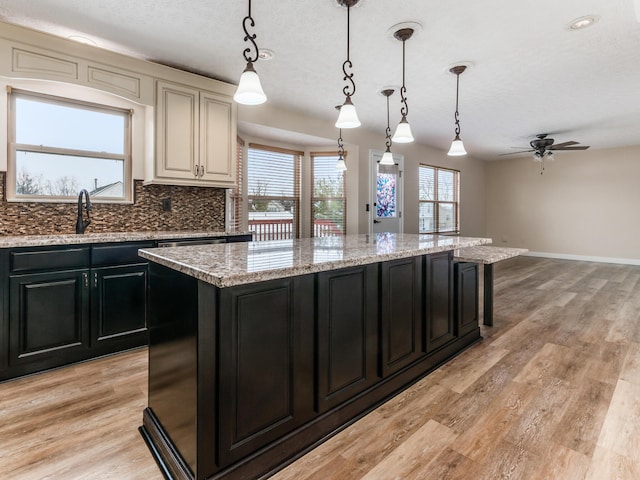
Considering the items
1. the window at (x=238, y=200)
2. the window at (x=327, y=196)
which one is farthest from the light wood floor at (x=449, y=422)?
the window at (x=327, y=196)

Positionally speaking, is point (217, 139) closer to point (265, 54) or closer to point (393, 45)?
point (265, 54)

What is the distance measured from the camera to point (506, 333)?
3.31 m

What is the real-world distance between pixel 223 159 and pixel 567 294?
4.86 meters

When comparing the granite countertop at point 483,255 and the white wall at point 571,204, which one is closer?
the granite countertop at point 483,255

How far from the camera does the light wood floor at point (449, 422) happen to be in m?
1.56

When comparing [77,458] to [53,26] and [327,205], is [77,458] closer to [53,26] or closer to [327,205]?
[53,26]

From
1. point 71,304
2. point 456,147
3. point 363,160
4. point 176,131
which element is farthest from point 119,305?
point 363,160

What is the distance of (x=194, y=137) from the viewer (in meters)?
3.41

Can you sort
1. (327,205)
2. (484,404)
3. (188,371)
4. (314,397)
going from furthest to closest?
(327,205) < (484,404) < (314,397) < (188,371)

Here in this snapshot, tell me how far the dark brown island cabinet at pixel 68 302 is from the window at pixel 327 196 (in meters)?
2.99

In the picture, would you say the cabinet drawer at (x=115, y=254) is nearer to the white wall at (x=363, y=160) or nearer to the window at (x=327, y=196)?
the white wall at (x=363, y=160)

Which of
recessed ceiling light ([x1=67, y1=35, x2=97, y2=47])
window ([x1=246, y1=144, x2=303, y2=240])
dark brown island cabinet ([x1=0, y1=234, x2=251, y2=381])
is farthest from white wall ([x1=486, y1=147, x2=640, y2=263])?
recessed ceiling light ([x1=67, y1=35, x2=97, y2=47])

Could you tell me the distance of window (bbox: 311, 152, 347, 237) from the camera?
221 inches

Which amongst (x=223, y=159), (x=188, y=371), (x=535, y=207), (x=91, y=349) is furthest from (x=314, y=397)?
(x=535, y=207)
